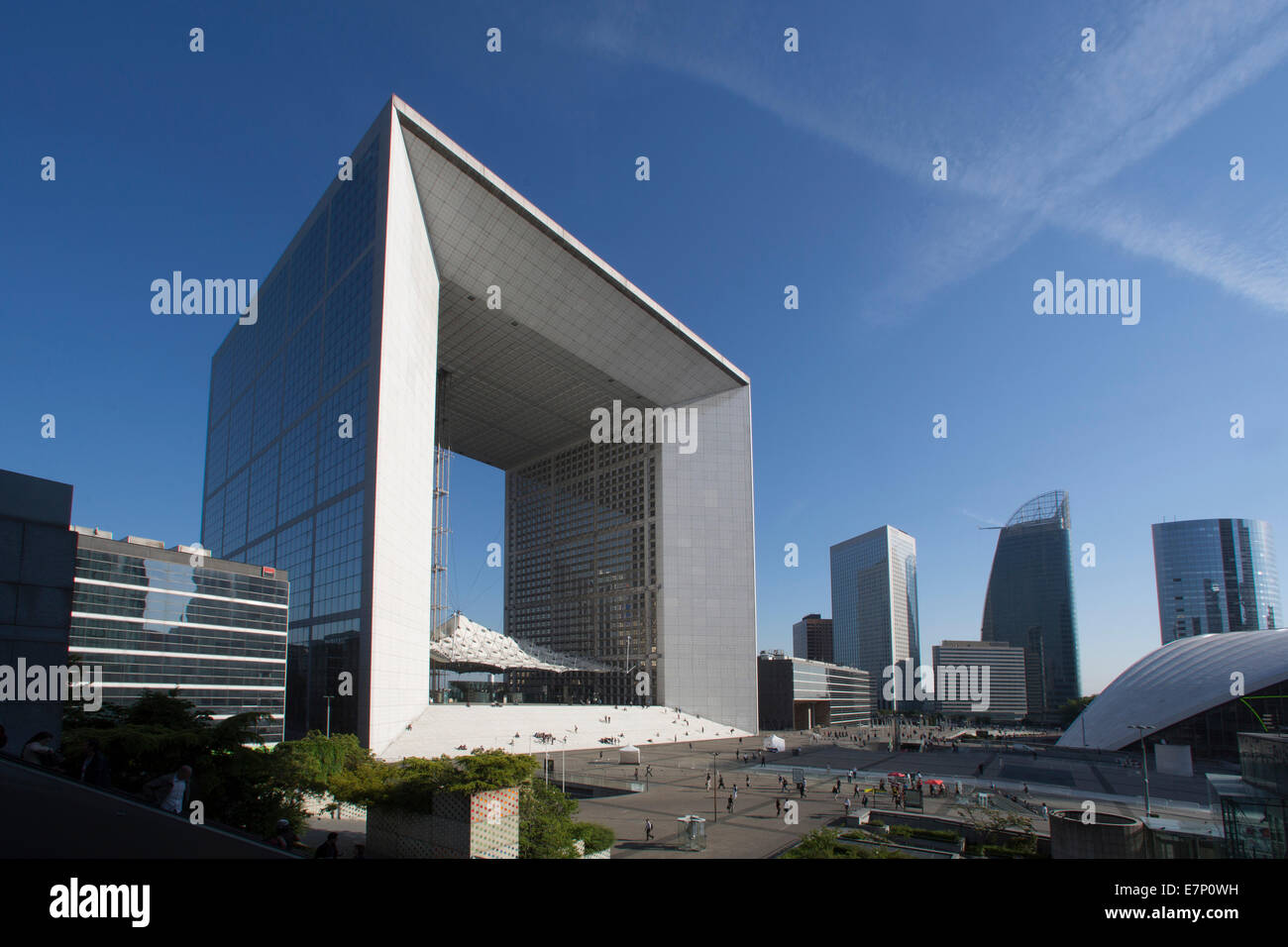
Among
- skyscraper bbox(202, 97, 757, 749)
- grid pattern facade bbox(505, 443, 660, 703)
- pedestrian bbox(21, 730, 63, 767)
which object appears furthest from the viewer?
grid pattern facade bbox(505, 443, 660, 703)

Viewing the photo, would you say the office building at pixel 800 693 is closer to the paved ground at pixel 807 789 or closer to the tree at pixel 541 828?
the paved ground at pixel 807 789

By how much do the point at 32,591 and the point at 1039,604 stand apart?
210979mm

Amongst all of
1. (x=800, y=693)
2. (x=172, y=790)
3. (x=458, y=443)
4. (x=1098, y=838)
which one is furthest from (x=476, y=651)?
(x=172, y=790)

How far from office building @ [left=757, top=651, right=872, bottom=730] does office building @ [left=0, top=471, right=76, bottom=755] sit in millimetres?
96195

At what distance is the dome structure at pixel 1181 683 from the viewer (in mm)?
62812

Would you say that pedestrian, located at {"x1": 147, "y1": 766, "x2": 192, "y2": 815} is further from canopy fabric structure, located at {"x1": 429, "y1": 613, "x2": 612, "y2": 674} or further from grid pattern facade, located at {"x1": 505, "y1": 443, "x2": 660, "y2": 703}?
grid pattern facade, located at {"x1": 505, "y1": 443, "x2": 660, "y2": 703}

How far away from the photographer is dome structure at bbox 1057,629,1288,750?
62812mm

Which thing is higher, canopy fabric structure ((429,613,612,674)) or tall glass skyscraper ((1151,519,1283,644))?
tall glass skyscraper ((1151,519,1283,644))

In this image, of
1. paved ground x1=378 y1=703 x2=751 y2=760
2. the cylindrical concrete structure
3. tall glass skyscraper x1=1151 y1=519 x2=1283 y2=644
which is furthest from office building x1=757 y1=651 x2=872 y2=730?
tall glass skyscraper x1=1151 y1=519 x2=1283 y2=644
